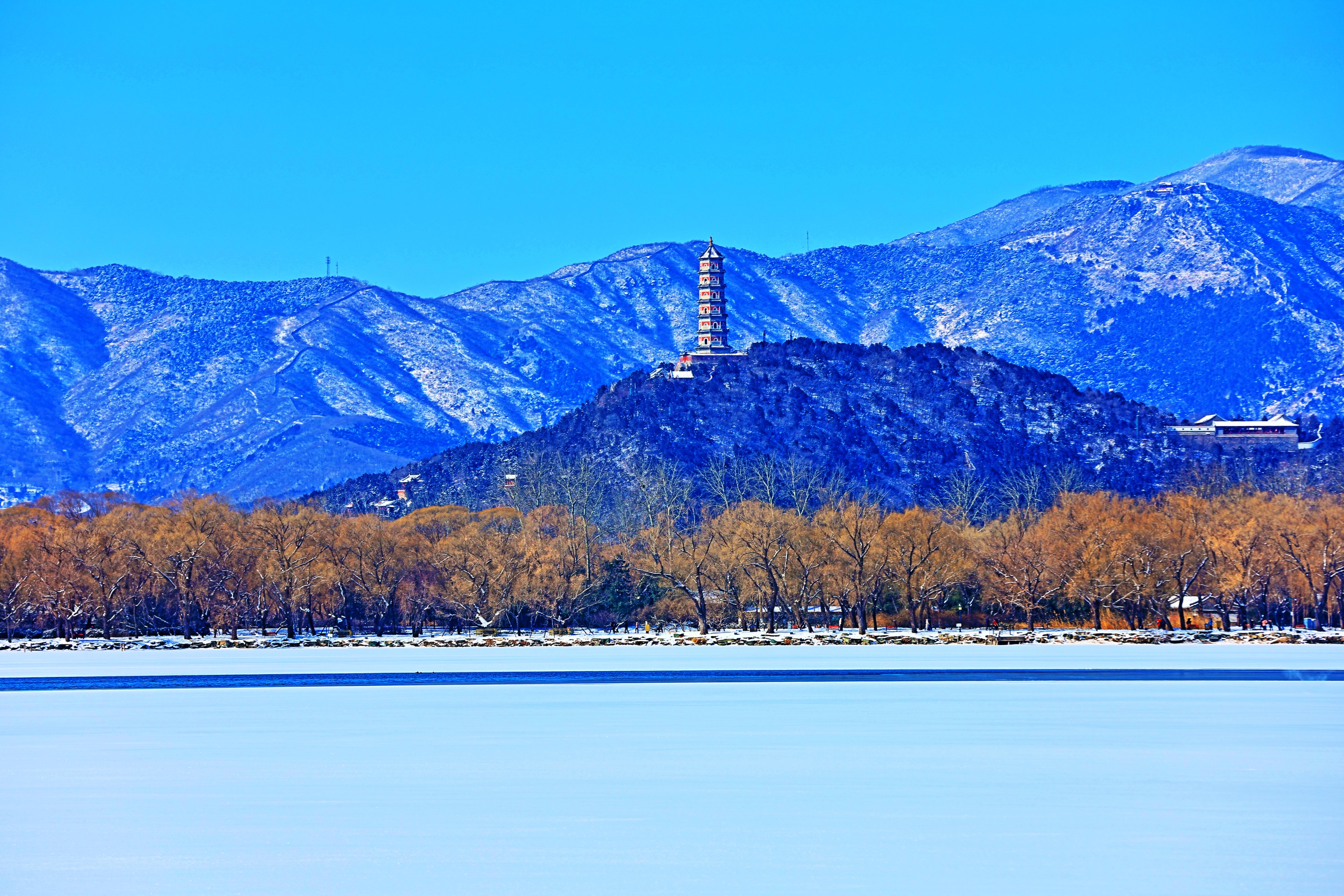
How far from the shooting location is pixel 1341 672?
52188 millimetres

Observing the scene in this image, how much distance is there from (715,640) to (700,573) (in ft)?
37.1

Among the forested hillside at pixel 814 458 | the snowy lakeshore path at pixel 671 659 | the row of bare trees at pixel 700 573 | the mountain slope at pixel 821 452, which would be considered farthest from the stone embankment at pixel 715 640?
the mountain slope at pixel 821 452

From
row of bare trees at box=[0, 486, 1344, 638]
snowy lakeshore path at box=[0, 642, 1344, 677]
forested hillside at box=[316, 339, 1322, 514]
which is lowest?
snowy lakeshore path at box=[0, 642, 1344, 677]

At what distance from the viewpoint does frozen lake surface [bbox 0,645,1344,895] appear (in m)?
18.2

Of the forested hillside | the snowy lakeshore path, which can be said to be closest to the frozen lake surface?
the snowy lakeshore path

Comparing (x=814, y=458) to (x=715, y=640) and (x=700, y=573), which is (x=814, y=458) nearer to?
(x=700, y=573)

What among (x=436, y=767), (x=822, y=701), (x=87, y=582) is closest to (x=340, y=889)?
(x=436, y=767)

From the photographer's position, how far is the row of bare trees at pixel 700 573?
87.3 m

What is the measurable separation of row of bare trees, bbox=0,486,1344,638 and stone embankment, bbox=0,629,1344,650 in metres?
3.44

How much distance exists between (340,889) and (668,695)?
28.5 metres

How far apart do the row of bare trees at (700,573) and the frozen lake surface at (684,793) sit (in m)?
A: 43.5

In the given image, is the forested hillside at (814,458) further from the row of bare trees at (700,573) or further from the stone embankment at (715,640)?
the stone embankment at (715,640)

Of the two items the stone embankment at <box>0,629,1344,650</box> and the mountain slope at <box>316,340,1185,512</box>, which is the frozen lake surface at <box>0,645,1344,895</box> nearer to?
the stone embankment at <box>0,629,1344,650</box>

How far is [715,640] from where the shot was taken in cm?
8181
